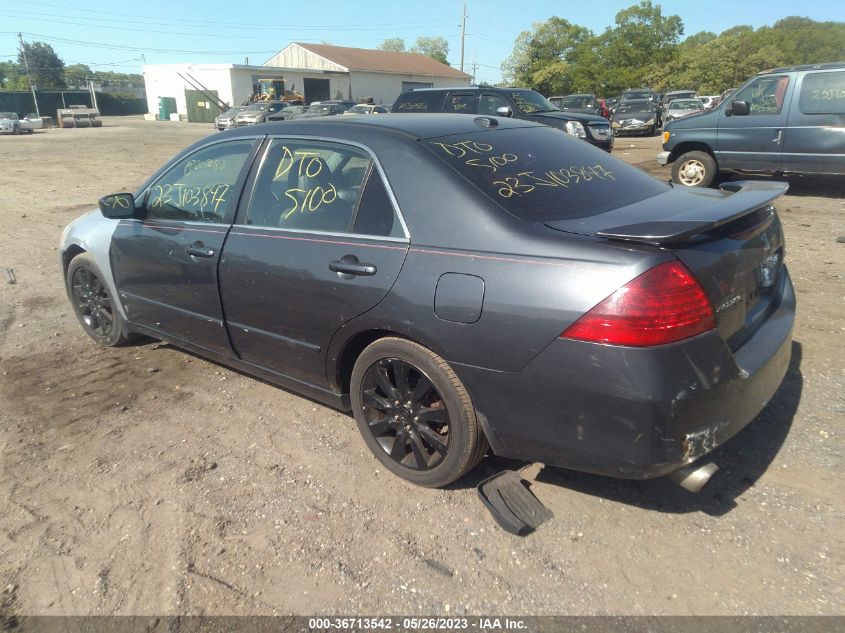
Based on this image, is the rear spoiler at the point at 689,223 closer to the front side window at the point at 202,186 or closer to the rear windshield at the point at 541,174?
the rear windshield at the point at 541,174

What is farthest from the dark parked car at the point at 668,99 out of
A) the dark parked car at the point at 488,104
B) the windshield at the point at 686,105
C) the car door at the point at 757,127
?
the car door at the point at 757,127

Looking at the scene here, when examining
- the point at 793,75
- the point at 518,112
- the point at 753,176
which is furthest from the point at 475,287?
the point at 518,112

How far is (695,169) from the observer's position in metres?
10.1

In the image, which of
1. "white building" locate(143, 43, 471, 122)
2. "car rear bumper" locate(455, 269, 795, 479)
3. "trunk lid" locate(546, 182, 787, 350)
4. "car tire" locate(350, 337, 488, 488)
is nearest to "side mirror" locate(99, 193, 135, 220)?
"car tire" locate(350, 337, 488, 488)

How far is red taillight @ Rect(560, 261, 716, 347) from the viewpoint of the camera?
7.22 ft

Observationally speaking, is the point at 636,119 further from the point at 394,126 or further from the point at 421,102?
the point at 394,126

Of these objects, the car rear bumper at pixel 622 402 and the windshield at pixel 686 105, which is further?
the windshield at pixel 686 105

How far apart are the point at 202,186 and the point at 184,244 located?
0.40m

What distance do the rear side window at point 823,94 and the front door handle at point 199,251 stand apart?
897cm

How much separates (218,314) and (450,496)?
5.64 feet

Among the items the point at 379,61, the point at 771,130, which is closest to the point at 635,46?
the point at 379,61

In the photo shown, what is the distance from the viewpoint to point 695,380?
226cm

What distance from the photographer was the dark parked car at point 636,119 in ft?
82.8

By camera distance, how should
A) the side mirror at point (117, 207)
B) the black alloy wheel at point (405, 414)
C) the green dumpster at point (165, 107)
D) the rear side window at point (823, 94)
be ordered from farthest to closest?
1. the green dumpster at point (165, 107)
2. the rear side window at point (823, 94)
3. the side mirror at point (117, 207)
4. the black alloy wheel at point (405, 414)
